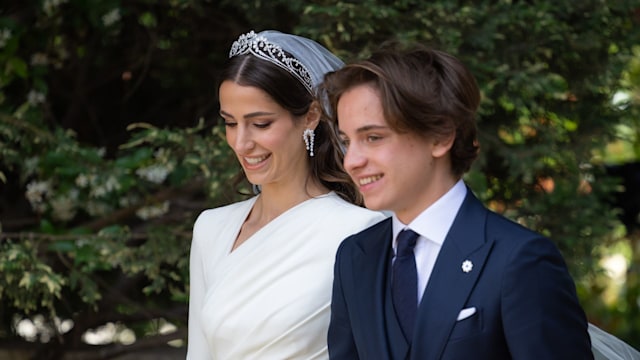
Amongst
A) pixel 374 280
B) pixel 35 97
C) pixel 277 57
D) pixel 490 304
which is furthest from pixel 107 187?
pixel 490 304

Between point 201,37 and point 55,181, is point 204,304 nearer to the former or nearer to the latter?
point 55,181

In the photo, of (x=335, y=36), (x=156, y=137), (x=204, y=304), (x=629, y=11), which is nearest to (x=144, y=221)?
(x=156, y=137)

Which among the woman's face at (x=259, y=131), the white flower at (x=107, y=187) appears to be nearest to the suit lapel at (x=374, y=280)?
the woman's face at (x=259, y=131)

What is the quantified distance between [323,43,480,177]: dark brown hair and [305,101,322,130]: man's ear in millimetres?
746

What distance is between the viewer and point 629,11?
14.8 ft

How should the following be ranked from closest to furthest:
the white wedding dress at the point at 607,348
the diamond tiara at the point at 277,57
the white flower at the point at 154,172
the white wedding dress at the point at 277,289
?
the white wedding dress at the point at 607,348 → the white wedding dress at the point at 277,289 → the diamond tiara at the point at 277,57 → the white flower at the point at 154,172

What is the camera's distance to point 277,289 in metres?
2.99

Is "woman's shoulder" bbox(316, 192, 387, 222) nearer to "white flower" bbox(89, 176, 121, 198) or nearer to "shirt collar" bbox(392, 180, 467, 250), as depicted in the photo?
"shirt collar" bbox(392, 180, 467, 250)

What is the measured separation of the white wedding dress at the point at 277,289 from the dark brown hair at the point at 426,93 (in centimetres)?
73

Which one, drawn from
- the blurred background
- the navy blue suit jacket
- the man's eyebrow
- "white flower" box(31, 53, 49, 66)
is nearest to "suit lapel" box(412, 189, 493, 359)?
the navy blue suit jacket

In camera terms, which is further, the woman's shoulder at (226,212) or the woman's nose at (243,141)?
the woman's shoulder at (226,212)

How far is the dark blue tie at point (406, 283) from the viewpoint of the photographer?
230 cm

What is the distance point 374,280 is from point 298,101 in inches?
31.3

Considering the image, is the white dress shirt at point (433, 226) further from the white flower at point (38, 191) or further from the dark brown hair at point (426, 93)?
the white flower at point (38, 191)
